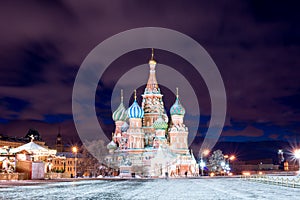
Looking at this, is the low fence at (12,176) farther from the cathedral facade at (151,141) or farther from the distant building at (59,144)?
the distant building at (59,144)

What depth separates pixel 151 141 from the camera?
8150 cm

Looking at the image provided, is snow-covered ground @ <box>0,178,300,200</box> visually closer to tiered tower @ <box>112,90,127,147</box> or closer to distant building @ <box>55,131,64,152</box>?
tiered tower @ <box>112,90,127,147</box>

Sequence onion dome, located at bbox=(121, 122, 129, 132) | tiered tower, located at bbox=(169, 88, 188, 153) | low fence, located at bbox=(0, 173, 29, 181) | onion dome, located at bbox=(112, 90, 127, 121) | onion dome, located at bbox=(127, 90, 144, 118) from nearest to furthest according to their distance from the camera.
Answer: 1. low fence, located at bbox=(0, 173, 29, 181)
2. onion dome, located at bbox=(127, 90, 144, 118)
3. tiered tower, located at bbox=(169, 88, 188, 153)
4. onion dome, located at bbox=(121, 122, 129, 132)
5. onion dome, located at bbox=(112, 90, 127, 121)

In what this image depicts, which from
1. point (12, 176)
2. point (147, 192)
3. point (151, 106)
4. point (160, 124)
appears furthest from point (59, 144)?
point (147, 192)

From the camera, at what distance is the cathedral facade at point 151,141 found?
71.1m

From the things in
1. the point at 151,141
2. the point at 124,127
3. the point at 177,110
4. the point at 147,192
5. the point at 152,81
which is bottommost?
the point at 147,192

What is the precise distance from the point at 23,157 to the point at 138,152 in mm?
35478

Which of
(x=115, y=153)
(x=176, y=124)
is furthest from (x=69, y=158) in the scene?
(x=176, y=124)

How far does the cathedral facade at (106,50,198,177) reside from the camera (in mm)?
71062

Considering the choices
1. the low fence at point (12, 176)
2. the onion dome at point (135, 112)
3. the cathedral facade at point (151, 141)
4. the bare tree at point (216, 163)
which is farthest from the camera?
the bare tree at point (216, 163)

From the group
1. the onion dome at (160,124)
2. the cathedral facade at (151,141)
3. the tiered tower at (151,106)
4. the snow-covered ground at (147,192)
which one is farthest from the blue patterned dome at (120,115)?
the snow-covered ground at (147,192)

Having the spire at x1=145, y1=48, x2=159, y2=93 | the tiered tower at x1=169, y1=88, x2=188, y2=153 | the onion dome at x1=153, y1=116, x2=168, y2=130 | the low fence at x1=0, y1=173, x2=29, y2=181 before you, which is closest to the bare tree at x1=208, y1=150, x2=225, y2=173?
the tiered tower at x1=169, y1=88, x2=188, y2=153

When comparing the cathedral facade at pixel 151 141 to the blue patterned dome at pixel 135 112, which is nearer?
the cathedral facade at pixel 151 141

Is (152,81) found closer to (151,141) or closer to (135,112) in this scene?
(135,112)
